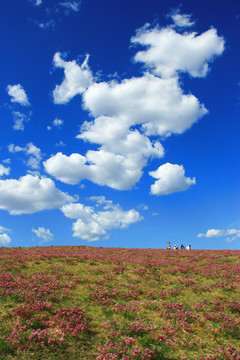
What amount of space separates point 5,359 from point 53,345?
1.73 m

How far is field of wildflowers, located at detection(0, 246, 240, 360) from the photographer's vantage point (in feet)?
31.6

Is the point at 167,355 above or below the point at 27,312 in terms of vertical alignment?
below

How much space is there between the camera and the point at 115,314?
12.7 meters

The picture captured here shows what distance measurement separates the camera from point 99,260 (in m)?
25.6

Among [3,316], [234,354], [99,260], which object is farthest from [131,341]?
[99,260]

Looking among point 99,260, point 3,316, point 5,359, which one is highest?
point 99,260

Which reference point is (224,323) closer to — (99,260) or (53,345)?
(53,345)

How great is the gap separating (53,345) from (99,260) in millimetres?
16240

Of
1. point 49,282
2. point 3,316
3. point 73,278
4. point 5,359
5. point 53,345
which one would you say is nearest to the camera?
point 5,359

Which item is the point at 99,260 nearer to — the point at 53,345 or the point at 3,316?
the point at 3,316

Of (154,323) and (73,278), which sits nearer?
(154,323)

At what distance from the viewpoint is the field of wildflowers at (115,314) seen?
9.63m

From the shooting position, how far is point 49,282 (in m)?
16.9

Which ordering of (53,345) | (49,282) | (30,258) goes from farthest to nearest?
(30,258)
(49,282)
(53,345)
